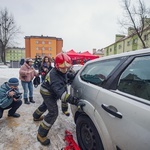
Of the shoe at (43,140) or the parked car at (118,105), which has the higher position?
the parked car at (118,105)

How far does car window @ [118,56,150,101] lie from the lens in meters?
1.44

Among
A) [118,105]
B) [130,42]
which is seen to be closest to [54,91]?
[118,105]

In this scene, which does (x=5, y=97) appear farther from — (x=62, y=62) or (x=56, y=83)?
(x=62, y=62)

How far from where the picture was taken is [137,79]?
1569 mm

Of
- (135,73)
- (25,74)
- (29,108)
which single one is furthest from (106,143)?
(25,74)

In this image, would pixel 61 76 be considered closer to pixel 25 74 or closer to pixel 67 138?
pixel 67 138

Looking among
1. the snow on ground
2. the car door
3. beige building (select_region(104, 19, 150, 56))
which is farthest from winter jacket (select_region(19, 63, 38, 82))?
beige building (select_region(104, 19, 150, 56))

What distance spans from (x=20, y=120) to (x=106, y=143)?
2.41 metres

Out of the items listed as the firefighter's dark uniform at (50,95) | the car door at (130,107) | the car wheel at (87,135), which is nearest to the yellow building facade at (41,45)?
the firefighter's dark uniform at (50,95)

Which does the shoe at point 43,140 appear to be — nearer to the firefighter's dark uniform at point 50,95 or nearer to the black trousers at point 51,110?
the firefighter's dark uniform at point 50,95

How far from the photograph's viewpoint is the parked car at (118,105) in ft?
4.34

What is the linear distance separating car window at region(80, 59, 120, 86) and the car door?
24cm

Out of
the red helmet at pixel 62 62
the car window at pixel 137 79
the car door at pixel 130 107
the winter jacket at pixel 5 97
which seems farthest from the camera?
the winter jacket at pixel 5 97

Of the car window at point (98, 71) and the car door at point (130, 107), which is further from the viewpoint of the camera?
the car window at point (98, 71)
